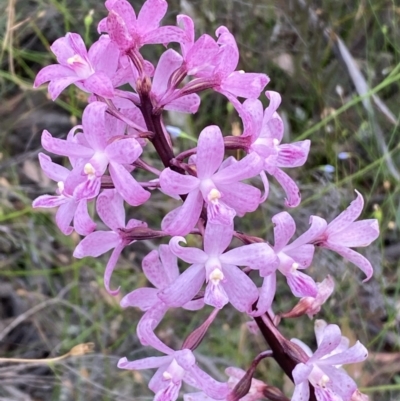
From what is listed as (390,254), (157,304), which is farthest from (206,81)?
(390,254)

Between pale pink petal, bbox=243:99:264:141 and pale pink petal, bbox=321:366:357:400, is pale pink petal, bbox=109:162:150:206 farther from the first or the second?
pale pink petal, bbox=321:366:357:400

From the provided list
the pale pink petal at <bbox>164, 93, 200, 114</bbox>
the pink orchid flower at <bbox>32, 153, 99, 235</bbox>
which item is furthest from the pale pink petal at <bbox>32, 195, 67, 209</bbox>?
the pale pink petal at <bbox>164, 93, 200, 114</bbox>

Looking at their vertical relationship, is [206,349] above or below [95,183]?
below

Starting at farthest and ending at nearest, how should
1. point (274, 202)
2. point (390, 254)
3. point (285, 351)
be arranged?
point (390, 254), point (274, 202), point (285, 351)

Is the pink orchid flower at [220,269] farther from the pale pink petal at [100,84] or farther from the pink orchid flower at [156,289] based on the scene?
the pale pink petal at [100,84]

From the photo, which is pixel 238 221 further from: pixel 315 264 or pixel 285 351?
pixel 285 351

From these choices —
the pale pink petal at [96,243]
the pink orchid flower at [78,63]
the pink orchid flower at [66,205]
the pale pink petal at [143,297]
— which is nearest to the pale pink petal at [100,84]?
the pink orchid flower at [78,63]
